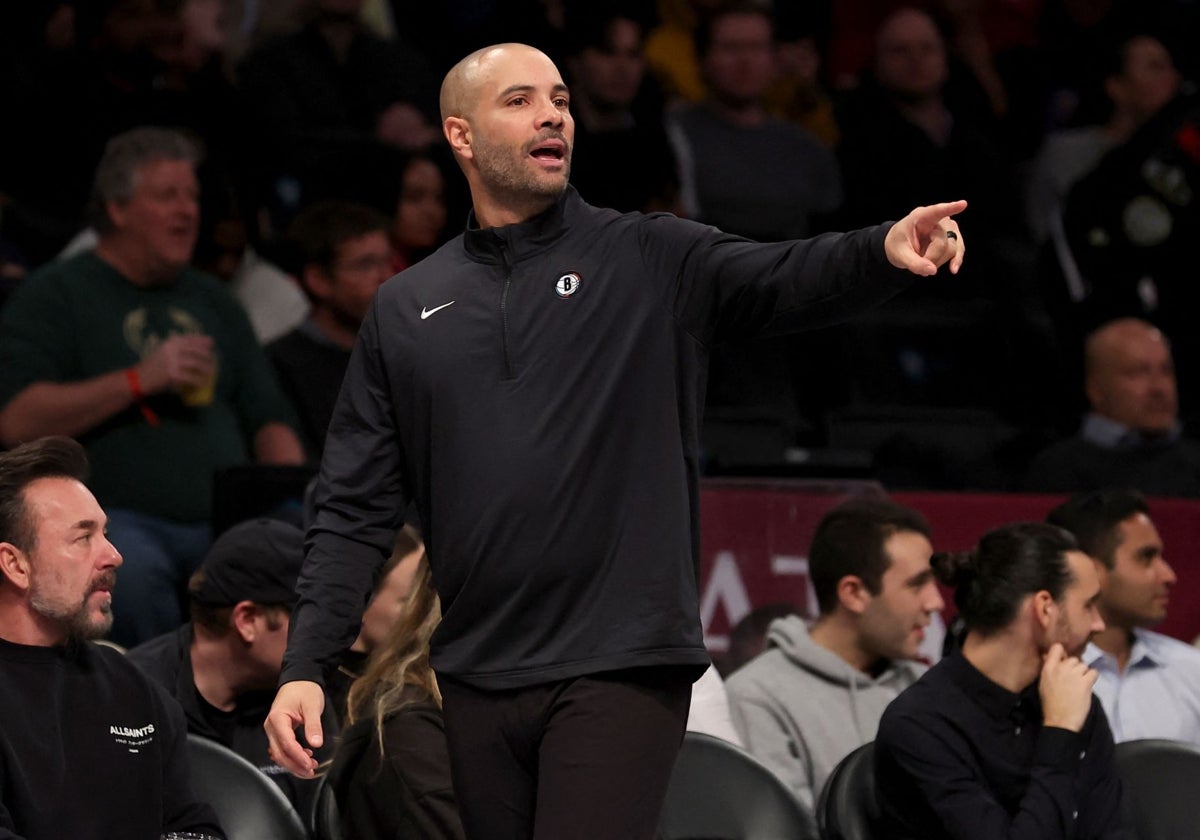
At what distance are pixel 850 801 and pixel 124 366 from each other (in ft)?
10.3

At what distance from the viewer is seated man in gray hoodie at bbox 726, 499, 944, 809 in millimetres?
5523

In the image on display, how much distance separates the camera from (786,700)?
558cm

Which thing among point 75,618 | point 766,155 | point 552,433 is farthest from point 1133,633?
point 766,155

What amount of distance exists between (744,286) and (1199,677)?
3.50 meters

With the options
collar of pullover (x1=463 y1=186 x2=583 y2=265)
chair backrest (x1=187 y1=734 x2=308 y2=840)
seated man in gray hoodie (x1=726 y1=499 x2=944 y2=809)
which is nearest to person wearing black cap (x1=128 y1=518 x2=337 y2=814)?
chair backrest (x1=187 y1=734 x2=308 y2=840)

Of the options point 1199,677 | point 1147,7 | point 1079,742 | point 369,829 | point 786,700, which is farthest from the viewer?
point 1147,7

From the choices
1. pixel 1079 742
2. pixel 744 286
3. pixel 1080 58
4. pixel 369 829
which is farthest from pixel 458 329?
pixel 1080 58

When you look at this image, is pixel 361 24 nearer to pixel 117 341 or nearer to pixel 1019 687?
pixel 117 341

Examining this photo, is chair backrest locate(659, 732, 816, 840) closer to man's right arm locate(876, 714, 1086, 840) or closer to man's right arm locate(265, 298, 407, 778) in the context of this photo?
man's right arm locate(876, 714, 1086, 840)

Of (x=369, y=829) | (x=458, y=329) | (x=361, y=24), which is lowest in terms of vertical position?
(x=369, y=829)

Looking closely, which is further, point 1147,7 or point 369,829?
point 1147,7

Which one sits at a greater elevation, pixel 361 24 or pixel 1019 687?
pixel 361 24

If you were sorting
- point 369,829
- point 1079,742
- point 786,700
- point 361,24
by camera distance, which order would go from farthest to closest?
point 361,24
point 786,700
point 1079,742
point 369,829

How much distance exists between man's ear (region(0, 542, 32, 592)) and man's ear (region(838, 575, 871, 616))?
2.52 m
